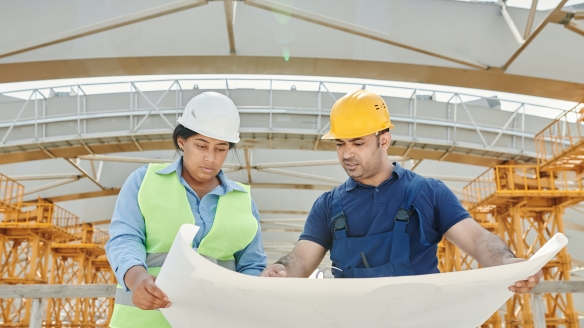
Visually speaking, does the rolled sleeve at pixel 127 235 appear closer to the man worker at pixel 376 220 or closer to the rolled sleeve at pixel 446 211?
the man worker at pixel 376 220

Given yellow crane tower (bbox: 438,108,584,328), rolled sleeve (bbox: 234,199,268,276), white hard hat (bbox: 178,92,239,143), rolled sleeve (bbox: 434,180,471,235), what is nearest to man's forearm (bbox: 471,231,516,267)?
rolled sleeve (bbox: 434,180,471,235)

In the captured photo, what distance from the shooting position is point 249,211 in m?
3.07

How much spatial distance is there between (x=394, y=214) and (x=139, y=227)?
143cm

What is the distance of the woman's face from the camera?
9.96ft

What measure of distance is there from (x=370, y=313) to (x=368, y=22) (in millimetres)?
9422

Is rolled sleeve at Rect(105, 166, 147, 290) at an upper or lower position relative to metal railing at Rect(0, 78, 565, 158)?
lower

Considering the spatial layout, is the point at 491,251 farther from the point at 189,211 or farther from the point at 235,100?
the point at 235,100

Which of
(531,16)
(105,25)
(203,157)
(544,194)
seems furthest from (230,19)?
(544,194)

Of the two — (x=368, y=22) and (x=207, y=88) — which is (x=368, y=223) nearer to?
(x=368, y=22)

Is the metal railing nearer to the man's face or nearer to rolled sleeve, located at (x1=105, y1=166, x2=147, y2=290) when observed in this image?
the man's face

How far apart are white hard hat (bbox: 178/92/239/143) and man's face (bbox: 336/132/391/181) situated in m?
0.69

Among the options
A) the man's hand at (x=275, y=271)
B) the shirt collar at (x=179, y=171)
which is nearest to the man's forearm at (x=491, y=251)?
the man's hand at (x=275, y=271)

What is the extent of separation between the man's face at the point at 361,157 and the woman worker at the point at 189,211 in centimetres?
63

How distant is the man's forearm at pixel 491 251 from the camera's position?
2822 mm
